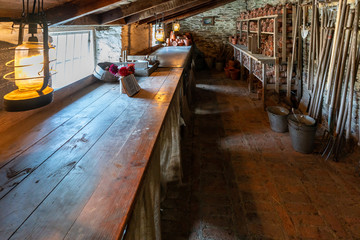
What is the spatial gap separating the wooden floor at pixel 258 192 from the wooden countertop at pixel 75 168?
Result: 113 centimetres

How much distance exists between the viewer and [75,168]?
4.38 feet

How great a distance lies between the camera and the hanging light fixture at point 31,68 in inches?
45.3

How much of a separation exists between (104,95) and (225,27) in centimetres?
930

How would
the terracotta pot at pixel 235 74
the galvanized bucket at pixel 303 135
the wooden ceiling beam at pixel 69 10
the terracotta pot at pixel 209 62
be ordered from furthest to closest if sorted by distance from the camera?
the terracotta pot at pixel 209 62
the terracotta pot at pixel 235 74
the galvanized bucket at pixel 303 135
the wooden ceiling beam at pixel 69 10

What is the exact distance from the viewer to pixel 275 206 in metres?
2.60

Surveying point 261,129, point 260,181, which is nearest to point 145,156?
point 260,181

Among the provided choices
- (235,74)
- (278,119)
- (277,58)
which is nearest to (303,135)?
(278,119)

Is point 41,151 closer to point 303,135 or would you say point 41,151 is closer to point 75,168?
point 75,168

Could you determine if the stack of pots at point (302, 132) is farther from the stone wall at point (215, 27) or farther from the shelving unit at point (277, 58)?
the stone wall at point (215, 27)

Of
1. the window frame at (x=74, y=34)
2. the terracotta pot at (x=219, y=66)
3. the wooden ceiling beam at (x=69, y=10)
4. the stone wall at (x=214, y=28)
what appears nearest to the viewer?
the wooden ceiling beam at (x=69, y=10)

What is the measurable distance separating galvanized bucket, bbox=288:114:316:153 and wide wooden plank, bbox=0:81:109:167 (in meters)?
2.79

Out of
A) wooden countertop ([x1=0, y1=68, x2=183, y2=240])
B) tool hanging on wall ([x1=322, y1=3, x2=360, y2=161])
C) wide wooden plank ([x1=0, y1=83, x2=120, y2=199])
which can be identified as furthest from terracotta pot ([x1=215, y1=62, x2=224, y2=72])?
wide wooden plank ([x1=0, y1=83, x2=120, y2=199])

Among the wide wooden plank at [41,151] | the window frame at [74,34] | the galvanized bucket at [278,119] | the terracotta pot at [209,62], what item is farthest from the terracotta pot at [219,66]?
the wide wooden plank at [41,151]

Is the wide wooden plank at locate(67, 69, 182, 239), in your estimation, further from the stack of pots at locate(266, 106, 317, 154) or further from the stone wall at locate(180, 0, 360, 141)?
the stone wall at locate(180, 0, 360, 141)
